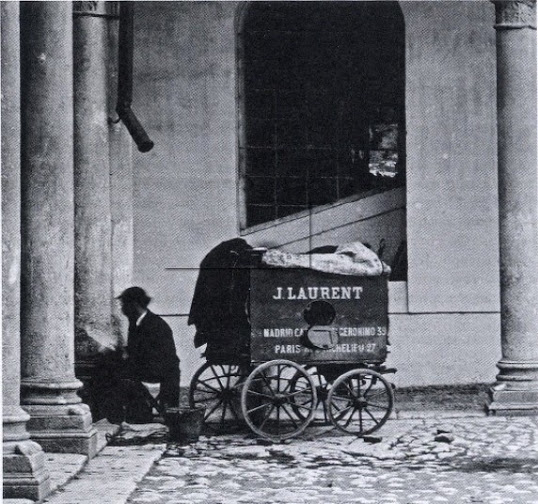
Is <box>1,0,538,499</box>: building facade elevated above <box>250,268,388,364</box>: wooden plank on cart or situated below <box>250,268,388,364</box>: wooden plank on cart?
above

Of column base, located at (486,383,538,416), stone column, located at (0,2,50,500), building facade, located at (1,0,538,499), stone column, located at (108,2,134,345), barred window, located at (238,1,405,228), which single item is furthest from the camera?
barred window, located at (238,1,405,228)

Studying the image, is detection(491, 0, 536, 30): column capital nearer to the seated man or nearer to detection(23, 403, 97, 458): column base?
the seated man

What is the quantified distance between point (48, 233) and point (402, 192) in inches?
264

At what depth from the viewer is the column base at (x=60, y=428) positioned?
10.0 metres

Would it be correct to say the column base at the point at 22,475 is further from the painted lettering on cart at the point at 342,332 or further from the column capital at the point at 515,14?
the column capital at the point at 515,14

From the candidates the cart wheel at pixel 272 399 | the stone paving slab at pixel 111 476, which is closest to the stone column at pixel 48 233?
the stone paving slab at pixel 111 476

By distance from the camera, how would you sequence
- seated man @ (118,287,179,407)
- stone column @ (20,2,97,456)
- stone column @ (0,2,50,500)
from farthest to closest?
seated man @ (118,287,179,407), stone column @ (20,2,97,456), stone column @ (0,2,50,500)

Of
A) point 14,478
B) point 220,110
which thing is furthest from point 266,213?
point 14,478

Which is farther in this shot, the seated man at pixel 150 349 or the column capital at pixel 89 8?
the column capital at pixel 89 8

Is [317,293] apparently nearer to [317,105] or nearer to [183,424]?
[183,424]

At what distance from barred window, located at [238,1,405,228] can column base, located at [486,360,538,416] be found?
3216mm

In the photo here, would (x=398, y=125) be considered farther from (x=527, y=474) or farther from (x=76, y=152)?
(x=527, y=474)

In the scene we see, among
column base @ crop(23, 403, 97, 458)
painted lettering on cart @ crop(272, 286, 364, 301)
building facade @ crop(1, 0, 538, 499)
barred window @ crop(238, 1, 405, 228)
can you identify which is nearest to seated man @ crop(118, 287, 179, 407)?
building facade @ crop(1, 0, 538, 499)

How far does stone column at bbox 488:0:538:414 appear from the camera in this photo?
43.9 ft
